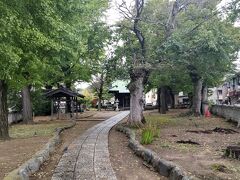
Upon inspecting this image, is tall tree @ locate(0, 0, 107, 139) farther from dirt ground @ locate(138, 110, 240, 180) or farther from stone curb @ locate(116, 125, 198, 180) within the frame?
dirt ground @ locate(138, 110, 240, 180)

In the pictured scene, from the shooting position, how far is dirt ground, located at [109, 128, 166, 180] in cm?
921

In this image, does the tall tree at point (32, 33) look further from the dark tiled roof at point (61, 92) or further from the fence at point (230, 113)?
the dark tiled roof at point (61, 92)

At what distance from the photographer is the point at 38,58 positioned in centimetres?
1658

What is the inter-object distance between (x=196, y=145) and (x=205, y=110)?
21249 mm

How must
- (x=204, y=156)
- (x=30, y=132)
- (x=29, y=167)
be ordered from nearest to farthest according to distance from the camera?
(x=29, y=167) < (x=204, y=156) < (x=30, y=132)

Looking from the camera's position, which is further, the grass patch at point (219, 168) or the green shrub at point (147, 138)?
the green shrub at point (147, 138)

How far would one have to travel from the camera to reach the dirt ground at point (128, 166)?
921 cm

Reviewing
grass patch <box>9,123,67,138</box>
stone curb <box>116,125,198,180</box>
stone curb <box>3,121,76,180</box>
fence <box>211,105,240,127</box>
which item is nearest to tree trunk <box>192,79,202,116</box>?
fence <box>211,105,240,127</box>

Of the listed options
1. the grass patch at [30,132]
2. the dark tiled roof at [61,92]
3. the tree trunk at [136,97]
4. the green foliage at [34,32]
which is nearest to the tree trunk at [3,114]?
the green foliage at [34,32]

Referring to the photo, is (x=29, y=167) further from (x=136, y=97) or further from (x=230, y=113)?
(x=230, y=113)

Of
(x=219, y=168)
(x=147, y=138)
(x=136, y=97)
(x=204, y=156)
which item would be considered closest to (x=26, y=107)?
(x=136, y=97)

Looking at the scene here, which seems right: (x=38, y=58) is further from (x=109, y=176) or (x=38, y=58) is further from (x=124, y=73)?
(x=109, y=176)

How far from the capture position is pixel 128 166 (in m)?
10.6

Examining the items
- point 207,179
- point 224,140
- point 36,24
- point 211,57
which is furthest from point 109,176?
point 211,57
